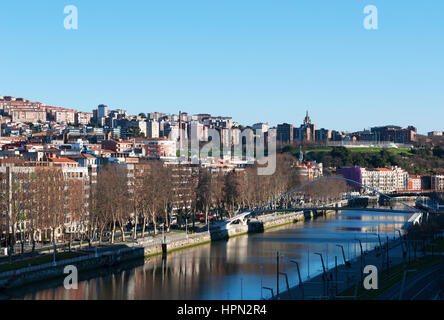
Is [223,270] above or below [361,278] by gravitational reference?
below

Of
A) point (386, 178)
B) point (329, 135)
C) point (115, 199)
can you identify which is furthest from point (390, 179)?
point (115, 199)

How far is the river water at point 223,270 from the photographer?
100ft

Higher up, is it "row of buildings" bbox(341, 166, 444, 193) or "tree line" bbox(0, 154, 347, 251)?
"tree line" bbox(0, 154, 347, 251)

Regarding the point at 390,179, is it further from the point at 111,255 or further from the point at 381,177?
the point at 111,255

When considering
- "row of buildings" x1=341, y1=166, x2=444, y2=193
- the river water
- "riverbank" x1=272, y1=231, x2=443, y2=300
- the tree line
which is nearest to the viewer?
"riverbank" x1=272, y1=231, x2=443, y2=300

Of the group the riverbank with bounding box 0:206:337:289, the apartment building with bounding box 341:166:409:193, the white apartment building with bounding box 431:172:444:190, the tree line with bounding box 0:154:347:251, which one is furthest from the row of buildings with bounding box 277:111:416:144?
the riverbank with bounding box 0:206:337:289

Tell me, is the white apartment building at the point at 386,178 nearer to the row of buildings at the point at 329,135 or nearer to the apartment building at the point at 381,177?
the apartment building at the point at 381,177

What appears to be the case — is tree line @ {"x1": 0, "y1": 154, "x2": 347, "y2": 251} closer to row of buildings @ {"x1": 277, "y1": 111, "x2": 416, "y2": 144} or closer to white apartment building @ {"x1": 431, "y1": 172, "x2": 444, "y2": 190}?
white apartment building @ {"x1": 431, "y1": 172, "x2": 444, "y2": 190}

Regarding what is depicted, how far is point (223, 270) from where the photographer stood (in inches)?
1448

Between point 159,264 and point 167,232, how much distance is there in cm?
1003

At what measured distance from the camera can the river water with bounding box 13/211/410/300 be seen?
100ft

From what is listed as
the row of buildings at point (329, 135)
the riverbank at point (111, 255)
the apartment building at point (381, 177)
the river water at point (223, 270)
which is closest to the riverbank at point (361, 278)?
the river water at point (223, 270)

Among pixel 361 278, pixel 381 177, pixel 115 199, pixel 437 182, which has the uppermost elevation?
pixel 115 199
